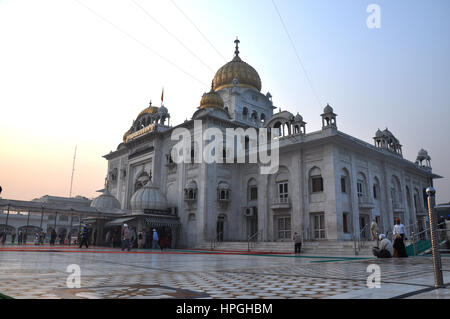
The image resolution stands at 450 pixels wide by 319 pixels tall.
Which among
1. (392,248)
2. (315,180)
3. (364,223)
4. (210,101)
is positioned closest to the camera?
(392,248)

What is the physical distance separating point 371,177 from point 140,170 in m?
21.6

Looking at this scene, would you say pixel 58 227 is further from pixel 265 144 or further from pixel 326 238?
pixel 326 238

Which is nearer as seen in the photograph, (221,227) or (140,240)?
(140,240)

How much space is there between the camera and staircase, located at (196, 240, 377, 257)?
58.7 feet

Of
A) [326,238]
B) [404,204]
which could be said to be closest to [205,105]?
[326,238]

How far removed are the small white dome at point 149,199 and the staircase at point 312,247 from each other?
5.86 meters

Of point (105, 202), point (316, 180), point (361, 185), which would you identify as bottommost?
point (105, 202)

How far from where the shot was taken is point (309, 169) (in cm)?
2469

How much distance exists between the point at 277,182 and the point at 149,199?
1065 centimetres

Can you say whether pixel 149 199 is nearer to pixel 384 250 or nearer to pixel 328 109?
pixel 328 109

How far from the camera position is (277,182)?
87.6 feet

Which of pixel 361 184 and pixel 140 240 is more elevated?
pixel 361 184

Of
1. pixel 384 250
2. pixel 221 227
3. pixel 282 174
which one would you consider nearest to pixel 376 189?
pixel 282 174

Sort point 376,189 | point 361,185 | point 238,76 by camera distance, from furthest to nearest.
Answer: point 238,76 < point 376,189 < point 361,185
